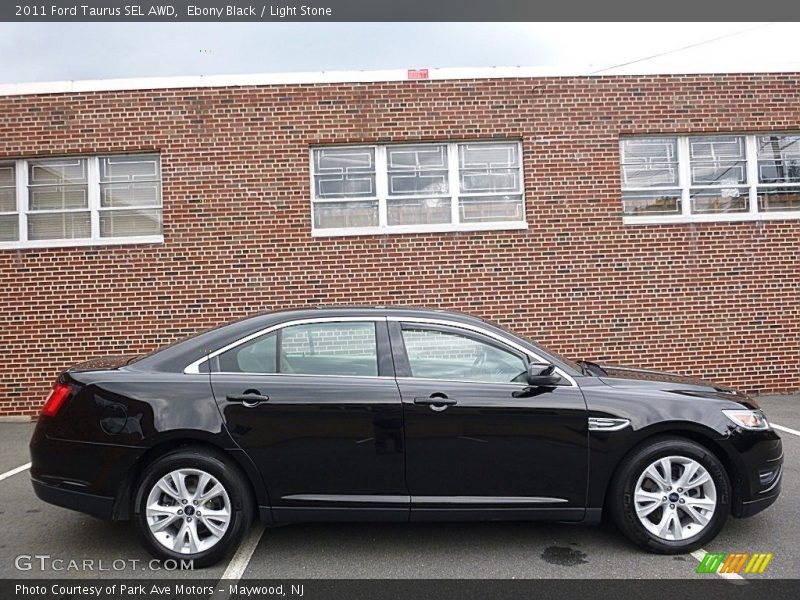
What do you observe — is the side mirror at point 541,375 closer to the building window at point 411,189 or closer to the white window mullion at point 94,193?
the building window at point 411,189

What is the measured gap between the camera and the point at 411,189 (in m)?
8.86

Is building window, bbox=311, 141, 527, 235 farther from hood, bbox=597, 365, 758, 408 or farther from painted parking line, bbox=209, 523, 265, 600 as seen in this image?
painted parking line, bbox=209, 523, 265, 600

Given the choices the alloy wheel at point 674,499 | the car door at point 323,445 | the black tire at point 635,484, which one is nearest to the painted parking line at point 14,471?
the car door at point 323,445

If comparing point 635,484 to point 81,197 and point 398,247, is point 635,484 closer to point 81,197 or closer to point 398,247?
point 398,247

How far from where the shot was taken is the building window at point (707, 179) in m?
8.98

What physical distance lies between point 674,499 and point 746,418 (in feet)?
2.32

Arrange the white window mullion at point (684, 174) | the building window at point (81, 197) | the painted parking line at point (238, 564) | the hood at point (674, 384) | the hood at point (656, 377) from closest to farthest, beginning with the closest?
the painted parking line at point (238, 564) → the hood at point (674, 384) → the hood at point (656, 377) → the building window at point (81, 197) → the white window mullion at point (684, 174)

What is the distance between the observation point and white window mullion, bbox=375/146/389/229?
880 cm

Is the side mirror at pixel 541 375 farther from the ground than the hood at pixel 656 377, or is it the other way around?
the side mirror at pixel 541 375

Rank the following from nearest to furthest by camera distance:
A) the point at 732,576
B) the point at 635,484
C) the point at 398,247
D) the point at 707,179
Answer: the point at 732,576 < the point at 635,484 < the point at 398,247 < the point at 707,179

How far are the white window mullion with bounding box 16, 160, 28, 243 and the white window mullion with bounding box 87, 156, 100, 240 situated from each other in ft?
2.83

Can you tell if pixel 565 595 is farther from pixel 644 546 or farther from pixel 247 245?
pixel 247 245

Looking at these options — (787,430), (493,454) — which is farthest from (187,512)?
(787,430)

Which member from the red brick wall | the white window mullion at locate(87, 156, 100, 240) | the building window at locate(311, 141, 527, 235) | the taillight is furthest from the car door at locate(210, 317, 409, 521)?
the white window mullion at locate(87, 156, 100, 240)
